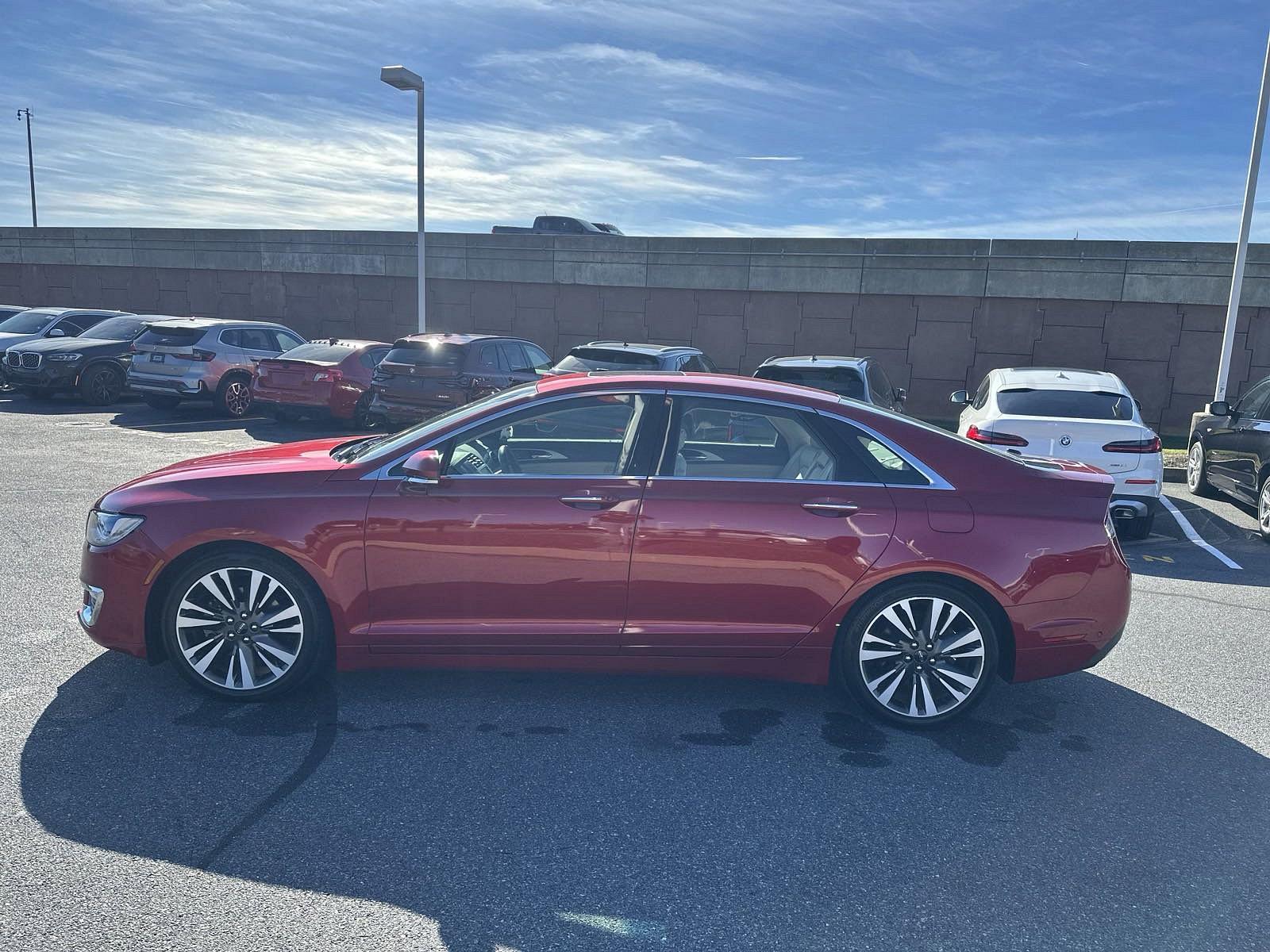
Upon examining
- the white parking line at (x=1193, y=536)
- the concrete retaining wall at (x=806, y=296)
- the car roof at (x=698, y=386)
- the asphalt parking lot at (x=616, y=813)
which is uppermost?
the concrete retaining wall at (x=806, y=296)

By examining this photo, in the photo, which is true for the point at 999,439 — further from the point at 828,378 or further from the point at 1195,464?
the point at 1195,464

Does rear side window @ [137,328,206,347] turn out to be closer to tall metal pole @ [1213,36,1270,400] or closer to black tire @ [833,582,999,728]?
black tire @ [833,582,999,728]

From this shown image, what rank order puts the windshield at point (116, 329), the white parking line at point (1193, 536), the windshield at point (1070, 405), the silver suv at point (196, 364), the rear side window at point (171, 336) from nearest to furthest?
1. the white parking line at point (1193, 536)
2. the windshield at point (1070, 405)
3. the silver suv at point (196, 364)
4. the rear side window at point (171, 336)
5. the windshield at point (116, 329)

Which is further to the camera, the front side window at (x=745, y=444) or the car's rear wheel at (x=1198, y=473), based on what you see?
the car's rear wheel at (x=1198, y=473)

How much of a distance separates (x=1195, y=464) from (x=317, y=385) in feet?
39.3

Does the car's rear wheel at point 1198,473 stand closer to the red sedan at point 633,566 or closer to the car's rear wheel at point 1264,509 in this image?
the car's rear wheel at point 1264,509

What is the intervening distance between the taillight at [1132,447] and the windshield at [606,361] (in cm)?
477

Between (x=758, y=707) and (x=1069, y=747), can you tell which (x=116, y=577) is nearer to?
(x=758, y=707)

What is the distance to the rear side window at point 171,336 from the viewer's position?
49.3ft

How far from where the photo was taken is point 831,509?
4203mm

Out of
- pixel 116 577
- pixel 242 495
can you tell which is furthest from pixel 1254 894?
pixel 116 577

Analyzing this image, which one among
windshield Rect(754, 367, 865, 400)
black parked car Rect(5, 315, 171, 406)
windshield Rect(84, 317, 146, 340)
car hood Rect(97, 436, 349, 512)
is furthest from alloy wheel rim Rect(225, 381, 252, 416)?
car hood Rect(97, 436, 349, 512)

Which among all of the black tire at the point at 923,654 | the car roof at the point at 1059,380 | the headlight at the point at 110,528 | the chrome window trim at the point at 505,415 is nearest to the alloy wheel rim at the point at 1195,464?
the car roof at the point at 1059,380

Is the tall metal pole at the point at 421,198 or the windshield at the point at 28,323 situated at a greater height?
the tall metal pole at the point at 421,198
